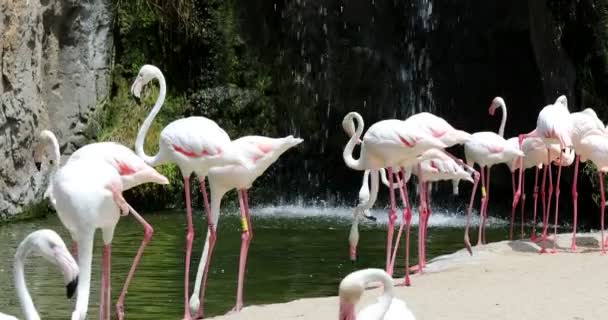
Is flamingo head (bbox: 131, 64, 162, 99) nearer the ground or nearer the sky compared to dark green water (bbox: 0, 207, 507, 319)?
nearer the sky

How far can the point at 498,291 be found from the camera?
6.92 m

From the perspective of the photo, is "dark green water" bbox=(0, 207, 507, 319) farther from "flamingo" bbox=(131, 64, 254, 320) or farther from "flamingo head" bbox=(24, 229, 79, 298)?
"flamingo head" bbox=(24, 229, 79, 298)

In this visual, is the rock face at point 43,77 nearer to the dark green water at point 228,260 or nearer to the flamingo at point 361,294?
the dark green water at point 228,260

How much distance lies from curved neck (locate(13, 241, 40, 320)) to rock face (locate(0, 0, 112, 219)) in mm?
8642

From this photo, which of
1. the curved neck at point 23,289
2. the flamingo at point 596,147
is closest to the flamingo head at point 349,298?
the curved neck at point 23,289

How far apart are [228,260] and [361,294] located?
19.0ft

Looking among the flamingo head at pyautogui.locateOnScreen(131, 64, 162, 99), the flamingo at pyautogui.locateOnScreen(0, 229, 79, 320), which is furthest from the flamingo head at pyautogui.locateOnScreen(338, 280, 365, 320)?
the flamingo head at pyautogui.locateOnScreen(131, 64, 162, 99)

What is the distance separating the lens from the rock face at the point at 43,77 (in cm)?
1319

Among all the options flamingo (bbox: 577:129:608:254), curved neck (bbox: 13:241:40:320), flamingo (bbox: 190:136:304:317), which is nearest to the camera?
curved neck (bbox: 13:241:40:320)

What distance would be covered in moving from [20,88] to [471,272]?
7.20m

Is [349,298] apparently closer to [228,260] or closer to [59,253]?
[59,253]

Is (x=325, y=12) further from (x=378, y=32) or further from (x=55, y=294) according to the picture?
(x=55, y=294)

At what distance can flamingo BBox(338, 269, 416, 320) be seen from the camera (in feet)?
12.8

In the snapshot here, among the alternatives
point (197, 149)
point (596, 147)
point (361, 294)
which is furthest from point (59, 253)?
point (596, 147)
